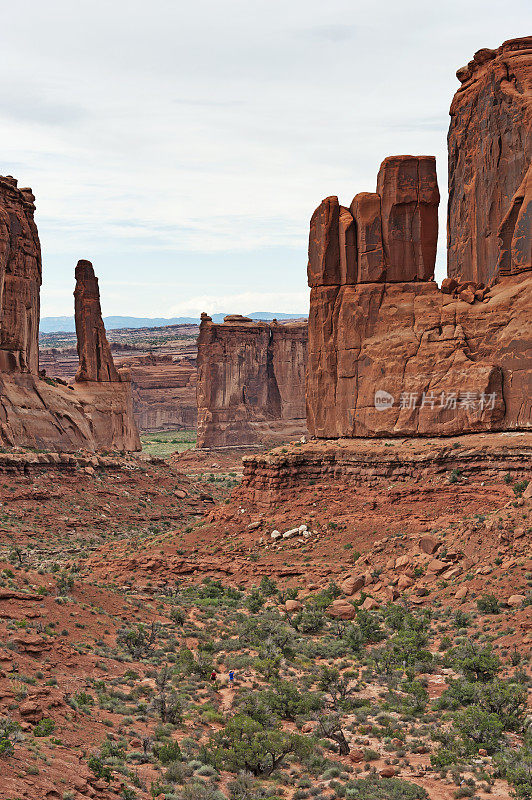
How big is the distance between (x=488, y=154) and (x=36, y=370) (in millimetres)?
33103

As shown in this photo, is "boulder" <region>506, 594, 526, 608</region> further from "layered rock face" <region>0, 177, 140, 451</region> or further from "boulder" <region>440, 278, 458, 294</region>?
"layered rock face" <region>0, 177, 140, 451</region>

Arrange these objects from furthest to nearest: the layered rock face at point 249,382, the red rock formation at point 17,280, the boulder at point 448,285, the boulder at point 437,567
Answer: the layered rock face at point 249,382
the red rock formation at point 17,280
the boulder at point 448,285
the boulder at point 437,567

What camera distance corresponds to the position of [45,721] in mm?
15367

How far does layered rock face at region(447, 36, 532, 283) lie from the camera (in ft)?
119

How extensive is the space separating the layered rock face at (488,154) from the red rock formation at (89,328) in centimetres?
3133

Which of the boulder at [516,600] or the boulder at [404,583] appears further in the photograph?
the boulder at [404,583]

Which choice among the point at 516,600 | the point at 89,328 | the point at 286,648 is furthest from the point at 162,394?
the point at 516,600

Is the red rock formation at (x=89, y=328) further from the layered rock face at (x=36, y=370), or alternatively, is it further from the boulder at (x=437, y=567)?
the boulder at (x=437, y=567)

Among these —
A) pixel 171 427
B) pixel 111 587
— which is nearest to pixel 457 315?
pixel 111 587

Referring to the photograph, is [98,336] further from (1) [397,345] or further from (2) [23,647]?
(2) [23,647]

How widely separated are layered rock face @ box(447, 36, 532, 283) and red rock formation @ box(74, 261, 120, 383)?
103ft

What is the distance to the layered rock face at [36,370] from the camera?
2127 inches

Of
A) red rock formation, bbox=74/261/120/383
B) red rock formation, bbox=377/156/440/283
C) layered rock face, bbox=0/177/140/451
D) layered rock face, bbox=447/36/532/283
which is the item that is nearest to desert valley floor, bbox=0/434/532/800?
red rock formation, bbox=377/156/440/283

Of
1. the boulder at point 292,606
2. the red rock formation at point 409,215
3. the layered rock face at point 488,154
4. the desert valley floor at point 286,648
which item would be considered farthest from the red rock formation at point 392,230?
the boulder at point 292,606
